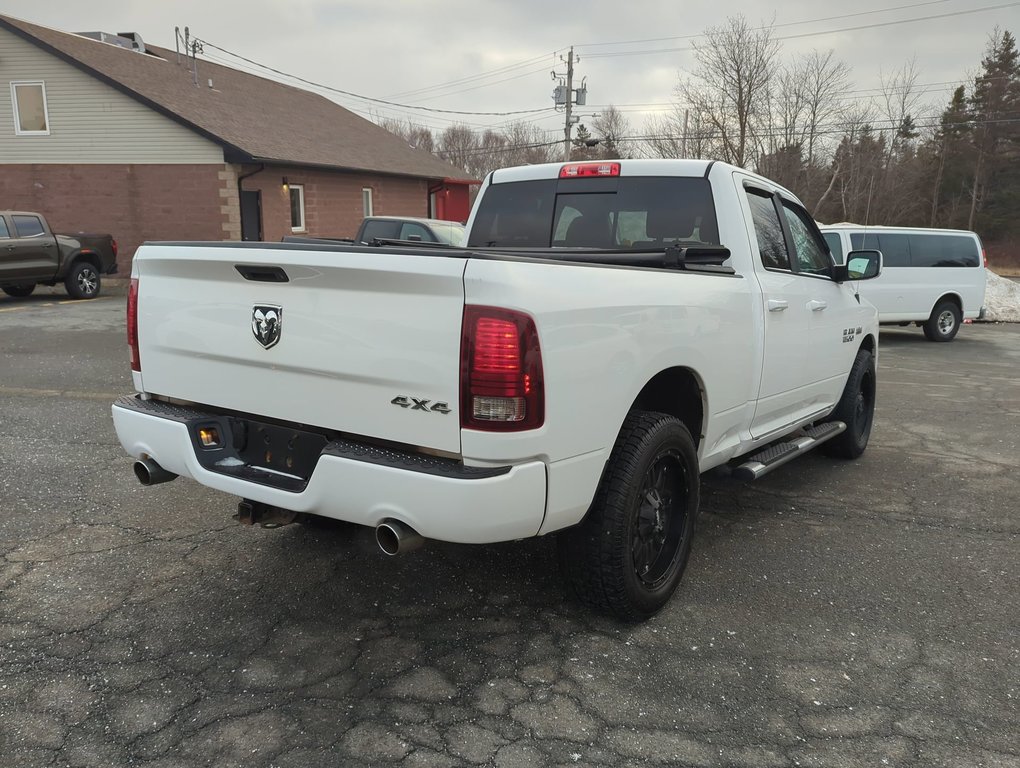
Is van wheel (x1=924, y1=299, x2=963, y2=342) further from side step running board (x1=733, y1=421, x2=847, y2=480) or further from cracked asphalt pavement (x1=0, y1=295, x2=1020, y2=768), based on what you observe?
side step running board (x1=733, y1=421, x2=847, y2=480)

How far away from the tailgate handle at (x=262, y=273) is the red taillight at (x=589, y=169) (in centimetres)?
206

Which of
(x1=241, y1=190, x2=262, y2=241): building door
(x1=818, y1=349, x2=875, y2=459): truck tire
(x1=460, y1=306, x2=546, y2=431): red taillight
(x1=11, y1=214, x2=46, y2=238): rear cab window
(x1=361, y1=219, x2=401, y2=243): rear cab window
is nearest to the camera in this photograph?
(x1=460, y1=306, x2=546, y2=431): red taillight

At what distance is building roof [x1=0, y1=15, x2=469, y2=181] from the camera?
21.4 meters

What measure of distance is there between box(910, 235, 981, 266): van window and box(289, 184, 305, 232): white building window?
1775 cm

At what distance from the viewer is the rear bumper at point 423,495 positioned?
2.50 meters

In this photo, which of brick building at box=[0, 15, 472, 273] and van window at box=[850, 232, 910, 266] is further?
brick building at box=[0, 15, 472, 273]

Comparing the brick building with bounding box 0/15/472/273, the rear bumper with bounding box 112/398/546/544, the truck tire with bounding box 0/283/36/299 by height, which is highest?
the brick building with bounding box 0/15/472/273

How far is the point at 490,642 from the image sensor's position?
10.2ft

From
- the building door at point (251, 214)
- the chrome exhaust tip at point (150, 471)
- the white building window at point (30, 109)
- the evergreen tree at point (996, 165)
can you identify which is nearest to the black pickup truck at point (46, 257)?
the building door at point (251, 214)

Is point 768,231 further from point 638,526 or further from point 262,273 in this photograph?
point 262,273

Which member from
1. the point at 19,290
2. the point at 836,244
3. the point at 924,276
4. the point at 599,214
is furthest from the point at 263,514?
the point at 19,290

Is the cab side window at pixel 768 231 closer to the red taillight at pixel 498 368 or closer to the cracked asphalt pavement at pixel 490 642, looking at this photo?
the cracked asphalt pavement at pixel 490 642

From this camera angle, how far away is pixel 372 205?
93.6 feet

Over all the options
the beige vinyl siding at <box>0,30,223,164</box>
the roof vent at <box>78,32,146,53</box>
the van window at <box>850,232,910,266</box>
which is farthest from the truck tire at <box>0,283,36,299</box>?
the van window at <box>850,232,910,266</box>
